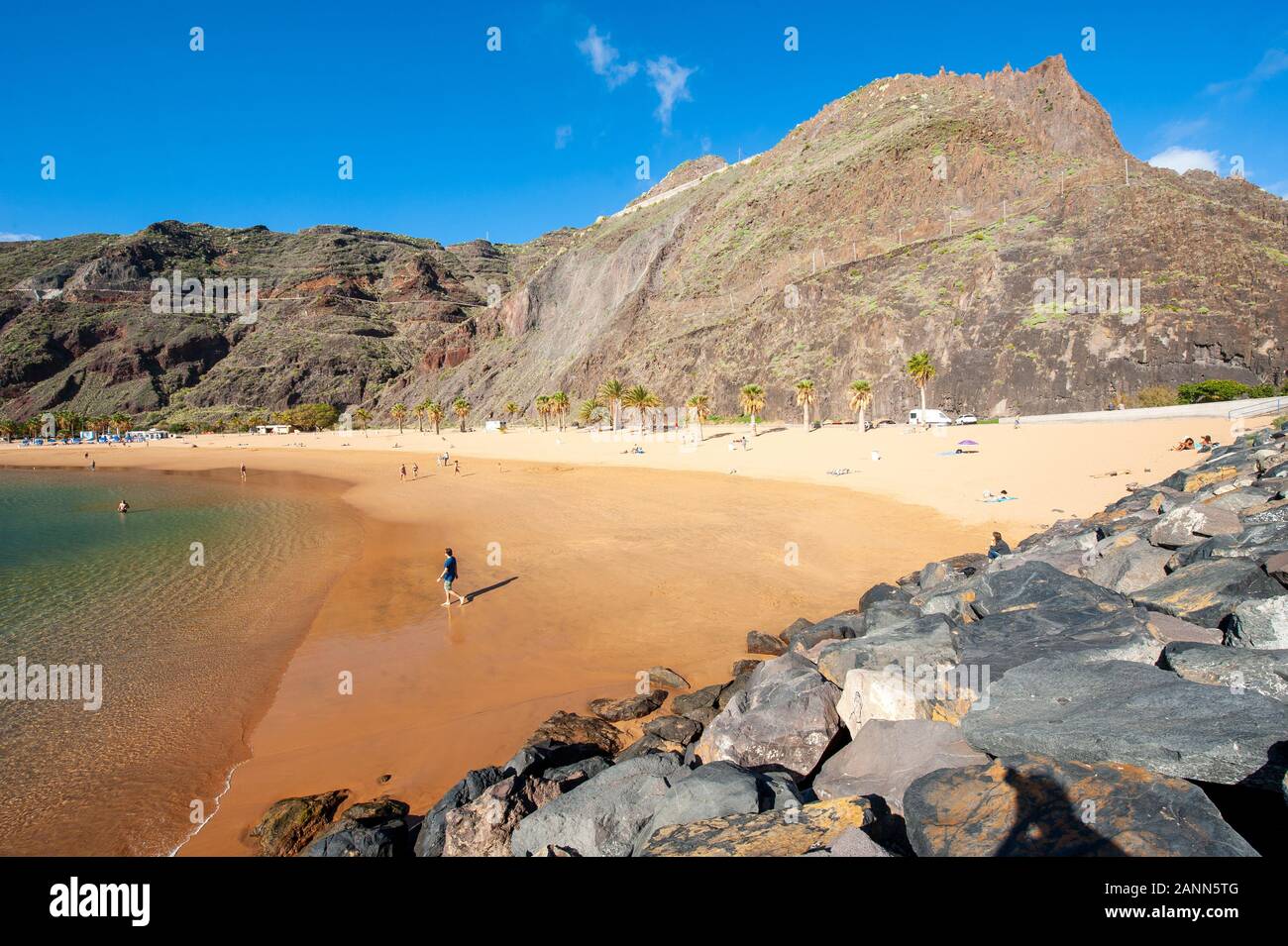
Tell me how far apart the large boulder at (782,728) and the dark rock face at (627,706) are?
234 centimetres

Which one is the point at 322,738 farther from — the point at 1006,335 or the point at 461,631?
the point at 1006,335

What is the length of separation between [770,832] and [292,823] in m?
5.89

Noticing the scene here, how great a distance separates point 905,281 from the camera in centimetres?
6650

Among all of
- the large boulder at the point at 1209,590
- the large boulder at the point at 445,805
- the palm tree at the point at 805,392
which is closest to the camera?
the large boulder at the point at 445,805

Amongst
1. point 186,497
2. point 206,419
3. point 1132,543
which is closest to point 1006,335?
point 1132,543

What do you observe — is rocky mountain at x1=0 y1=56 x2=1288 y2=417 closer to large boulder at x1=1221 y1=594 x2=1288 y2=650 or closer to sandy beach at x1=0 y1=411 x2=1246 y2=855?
sandy beach at x1=0 y1=411 x2=1246 y2=855

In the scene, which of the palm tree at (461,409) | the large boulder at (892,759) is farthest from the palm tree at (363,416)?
the large boulder at (892,759)

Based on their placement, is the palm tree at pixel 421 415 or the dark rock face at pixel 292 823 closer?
the dark rock face at pixel 292 823

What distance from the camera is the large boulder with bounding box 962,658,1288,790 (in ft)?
13.1

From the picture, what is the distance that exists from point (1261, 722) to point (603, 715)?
24.1 feet

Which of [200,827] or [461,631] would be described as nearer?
[200,827]

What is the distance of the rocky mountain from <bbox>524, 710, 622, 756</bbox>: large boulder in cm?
5609

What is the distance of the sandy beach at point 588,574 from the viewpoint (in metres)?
9.09

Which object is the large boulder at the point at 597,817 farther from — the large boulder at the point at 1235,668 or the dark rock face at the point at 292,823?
the large boulder at the point at 1235,668
